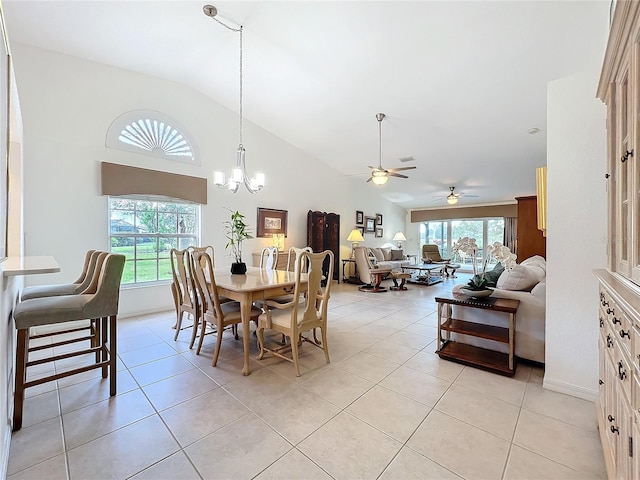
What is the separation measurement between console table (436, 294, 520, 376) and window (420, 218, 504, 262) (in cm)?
758

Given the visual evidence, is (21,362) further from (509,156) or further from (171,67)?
(509,156)

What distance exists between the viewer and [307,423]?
67.3 inches

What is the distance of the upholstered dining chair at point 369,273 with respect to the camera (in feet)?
20.4

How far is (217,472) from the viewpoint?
4.44 feet

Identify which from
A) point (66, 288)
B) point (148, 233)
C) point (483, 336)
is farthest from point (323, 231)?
point (66, 288)

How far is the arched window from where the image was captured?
12.8 ft

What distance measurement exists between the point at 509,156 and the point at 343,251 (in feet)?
13.8

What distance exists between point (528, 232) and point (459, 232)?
588 centimetres

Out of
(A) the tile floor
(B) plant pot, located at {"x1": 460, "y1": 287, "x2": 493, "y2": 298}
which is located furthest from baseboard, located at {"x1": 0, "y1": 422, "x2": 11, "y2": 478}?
(B) plant pot, located at {"x1": 460, "y1": 287, "x2": 493, "y2": 298}

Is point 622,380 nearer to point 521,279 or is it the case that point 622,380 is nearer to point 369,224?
point 521,279

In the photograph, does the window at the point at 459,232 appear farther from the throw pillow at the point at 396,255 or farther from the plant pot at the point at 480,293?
the plant pot at the point at 480,293

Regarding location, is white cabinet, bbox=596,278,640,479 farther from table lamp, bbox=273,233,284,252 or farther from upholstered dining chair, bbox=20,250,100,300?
table lamp, bbox=273,233,284,252

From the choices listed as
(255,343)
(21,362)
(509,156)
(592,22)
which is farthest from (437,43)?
(21,362)

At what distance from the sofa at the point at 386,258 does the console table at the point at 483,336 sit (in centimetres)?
384
